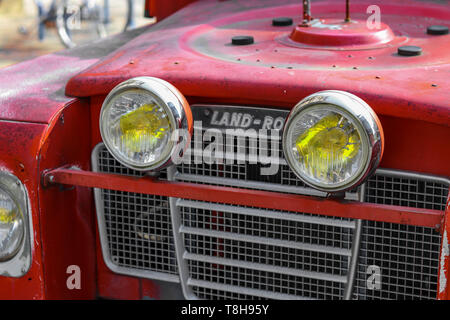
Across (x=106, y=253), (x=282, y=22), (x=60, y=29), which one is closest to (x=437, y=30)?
(x=282, y=22)

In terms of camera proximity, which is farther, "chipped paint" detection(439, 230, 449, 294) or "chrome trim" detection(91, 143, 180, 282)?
"chrome trim" detection(91, 143, 180, 282)

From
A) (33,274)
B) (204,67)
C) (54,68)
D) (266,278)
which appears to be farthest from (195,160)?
(54,68)

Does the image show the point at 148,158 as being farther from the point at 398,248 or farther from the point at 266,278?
the point at 398,248

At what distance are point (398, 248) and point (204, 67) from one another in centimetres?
71

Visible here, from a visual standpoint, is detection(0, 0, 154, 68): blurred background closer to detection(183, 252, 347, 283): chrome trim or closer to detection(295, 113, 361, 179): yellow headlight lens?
detection(183, 252, 347, 283): chrome trim

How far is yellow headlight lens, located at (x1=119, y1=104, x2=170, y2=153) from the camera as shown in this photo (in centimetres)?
167

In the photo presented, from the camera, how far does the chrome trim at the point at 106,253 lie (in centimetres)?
195

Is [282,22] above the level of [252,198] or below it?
above

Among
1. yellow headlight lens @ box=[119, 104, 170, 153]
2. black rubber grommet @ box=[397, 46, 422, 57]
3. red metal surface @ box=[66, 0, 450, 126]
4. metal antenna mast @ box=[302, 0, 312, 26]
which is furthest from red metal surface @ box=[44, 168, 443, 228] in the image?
metal antenna mast @ box=[302, 0, 312, 26]

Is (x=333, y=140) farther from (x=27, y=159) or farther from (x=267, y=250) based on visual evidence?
(x=27, y=159)

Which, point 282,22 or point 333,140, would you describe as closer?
point 333,140

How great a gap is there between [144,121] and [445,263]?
0.80 m

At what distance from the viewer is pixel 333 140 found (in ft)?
5.09
